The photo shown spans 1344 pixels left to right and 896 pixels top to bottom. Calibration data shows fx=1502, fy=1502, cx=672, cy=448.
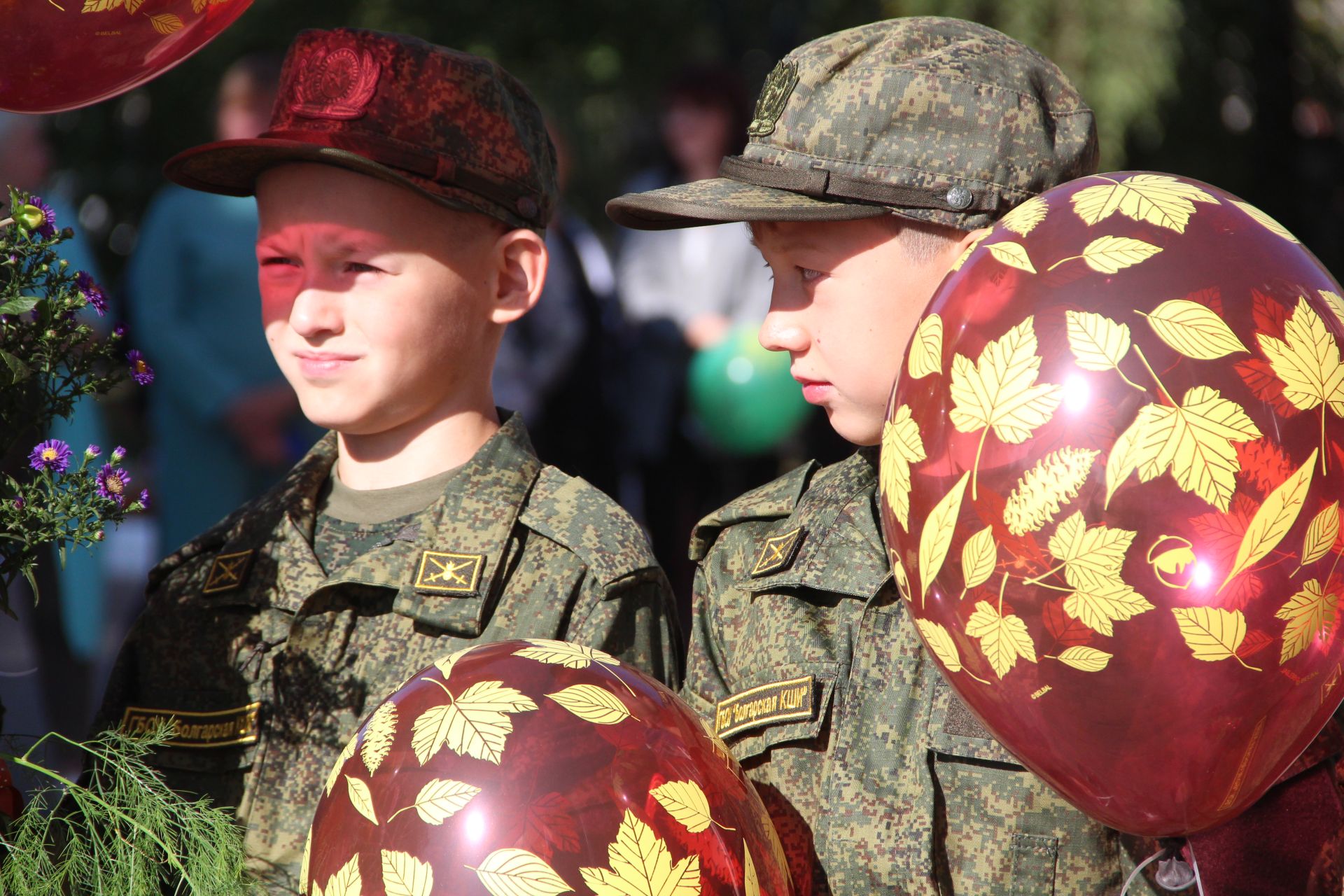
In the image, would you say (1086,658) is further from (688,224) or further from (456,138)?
(456,138)

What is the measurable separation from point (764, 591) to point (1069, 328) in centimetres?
80

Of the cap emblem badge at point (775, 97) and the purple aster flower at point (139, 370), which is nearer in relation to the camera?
the purple aster flower at point (139, 370)

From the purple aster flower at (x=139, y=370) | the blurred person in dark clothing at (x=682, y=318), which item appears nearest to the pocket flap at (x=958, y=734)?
the purple aster flower at (x=139, y=370)

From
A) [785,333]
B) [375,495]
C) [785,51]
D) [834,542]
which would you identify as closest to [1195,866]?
[834,542]

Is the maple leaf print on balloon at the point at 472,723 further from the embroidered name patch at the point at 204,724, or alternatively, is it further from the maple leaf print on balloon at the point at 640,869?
the embroidered name patch at the point at 204,724

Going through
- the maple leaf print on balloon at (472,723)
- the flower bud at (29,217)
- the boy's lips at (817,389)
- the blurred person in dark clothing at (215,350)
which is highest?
the flower bud at (29,217)

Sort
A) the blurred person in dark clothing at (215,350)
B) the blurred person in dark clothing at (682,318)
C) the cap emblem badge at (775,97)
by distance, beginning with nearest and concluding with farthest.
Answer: the cap emblem badge at (775,97) → the blurred person in dark clothing at (215,350) → the blurred person in dark clothing at (682,318)

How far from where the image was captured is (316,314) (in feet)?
7.04

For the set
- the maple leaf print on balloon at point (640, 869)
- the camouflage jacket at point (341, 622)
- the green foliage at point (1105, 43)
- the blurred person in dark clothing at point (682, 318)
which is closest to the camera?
the maple leaf print on balloon at point (640, 869)

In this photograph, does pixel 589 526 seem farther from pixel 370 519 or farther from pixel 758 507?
pixel 370 519

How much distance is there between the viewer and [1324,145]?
7082mm

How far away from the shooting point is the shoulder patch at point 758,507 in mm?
2176

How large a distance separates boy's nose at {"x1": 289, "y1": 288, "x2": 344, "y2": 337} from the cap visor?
16.6 inches

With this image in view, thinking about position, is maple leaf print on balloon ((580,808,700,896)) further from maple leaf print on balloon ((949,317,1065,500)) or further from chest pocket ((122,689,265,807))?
chest pocket ((122,689,265,807))
